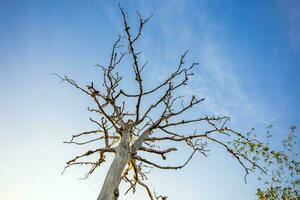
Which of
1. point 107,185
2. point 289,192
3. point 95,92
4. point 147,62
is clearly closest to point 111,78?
point 95,92

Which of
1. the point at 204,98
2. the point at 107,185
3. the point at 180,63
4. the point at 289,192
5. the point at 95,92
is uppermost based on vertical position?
the point at 289,192

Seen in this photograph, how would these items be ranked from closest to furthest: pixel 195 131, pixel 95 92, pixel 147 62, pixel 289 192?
pixel 147 62, pixel 95 92, pixel 195 131, pixel 289 192

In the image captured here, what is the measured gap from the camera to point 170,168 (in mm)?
4617

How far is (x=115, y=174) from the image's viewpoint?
3.88m

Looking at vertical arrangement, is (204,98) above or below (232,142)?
above

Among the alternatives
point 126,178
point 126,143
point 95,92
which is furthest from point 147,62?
point 126,178

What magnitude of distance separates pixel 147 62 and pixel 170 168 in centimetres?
216

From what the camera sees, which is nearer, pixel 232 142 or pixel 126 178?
pixel 232 142

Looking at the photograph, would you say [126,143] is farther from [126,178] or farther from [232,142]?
[232,142]

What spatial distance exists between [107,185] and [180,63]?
2.93 meters

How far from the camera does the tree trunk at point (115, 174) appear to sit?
3601mm

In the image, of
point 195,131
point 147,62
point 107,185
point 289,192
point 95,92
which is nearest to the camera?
point 107,185

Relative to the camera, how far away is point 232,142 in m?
5.39

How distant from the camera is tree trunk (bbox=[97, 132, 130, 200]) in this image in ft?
11.8
